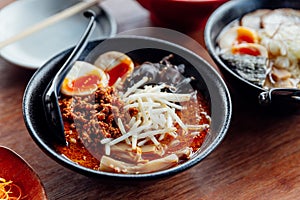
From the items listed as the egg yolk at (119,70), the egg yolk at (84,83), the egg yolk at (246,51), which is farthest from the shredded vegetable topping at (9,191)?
the egg yolk at (246,51)

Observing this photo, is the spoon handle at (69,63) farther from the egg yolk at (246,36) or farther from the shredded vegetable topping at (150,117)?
the egg yolk at (246,36)

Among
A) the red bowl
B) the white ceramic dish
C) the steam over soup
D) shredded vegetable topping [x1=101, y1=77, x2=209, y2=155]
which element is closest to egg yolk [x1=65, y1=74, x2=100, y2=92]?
the steam over soup

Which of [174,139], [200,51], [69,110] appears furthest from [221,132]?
[200,51]

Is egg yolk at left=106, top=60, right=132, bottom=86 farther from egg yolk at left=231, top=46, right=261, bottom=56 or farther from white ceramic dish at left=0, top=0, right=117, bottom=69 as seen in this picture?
egg yolk at left=231, top=46, right=261, bottom=56

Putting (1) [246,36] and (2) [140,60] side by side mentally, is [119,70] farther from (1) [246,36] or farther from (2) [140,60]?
(1) [246,36]

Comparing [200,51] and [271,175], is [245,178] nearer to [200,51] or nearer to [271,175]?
[271,175]

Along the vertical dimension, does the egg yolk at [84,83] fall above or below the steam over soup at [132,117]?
above

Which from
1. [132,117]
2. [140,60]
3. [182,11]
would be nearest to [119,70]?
[140,60]
